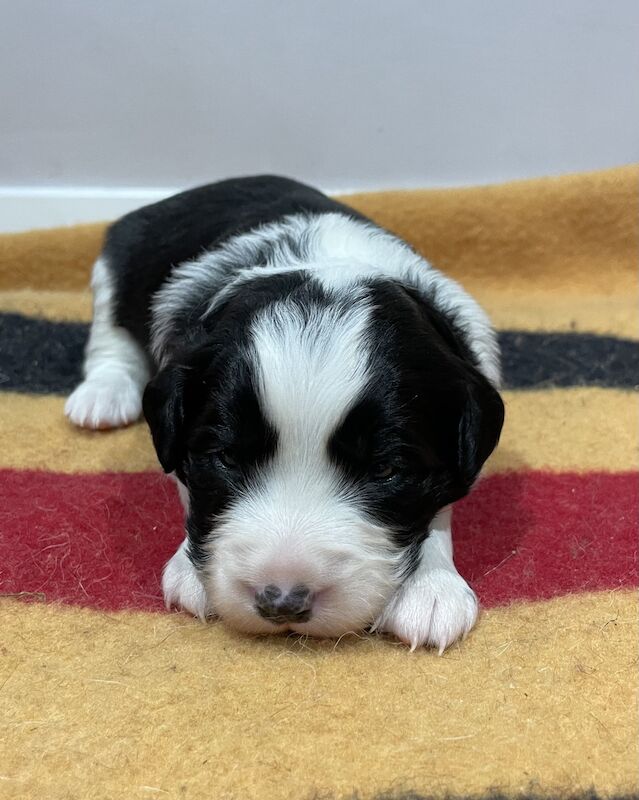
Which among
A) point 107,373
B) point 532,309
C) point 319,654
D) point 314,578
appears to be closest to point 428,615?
point 319,654

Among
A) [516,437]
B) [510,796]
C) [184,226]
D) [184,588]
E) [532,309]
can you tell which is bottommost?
[532,309]

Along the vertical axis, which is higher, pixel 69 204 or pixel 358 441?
pixel 358 441

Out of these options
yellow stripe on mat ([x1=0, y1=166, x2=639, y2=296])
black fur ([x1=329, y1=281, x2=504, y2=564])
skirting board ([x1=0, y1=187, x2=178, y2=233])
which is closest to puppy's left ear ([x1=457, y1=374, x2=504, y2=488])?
black fur ([x1=329, y1=281, x2=504, y2=564])

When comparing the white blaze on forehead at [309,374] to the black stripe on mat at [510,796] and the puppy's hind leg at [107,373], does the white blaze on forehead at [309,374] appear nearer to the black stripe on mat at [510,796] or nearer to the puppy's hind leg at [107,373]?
the black stripe on mat at [510,796]

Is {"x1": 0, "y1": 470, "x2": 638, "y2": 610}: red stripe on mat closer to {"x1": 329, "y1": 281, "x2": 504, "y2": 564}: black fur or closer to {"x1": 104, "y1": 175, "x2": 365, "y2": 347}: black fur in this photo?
{"x1": 329, "y1": 281, "x2": 504, "y2": 564}: black fur

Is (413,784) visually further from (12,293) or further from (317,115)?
(317,115)

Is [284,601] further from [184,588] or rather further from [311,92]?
[311,92]

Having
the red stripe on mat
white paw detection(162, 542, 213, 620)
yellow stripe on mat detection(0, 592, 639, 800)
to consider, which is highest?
yellow stripe on mat detection(0, 592, 639, 800)

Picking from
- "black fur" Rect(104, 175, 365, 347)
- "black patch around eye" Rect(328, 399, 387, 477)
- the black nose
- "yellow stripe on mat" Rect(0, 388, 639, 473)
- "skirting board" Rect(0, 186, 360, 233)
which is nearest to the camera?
the black nose
